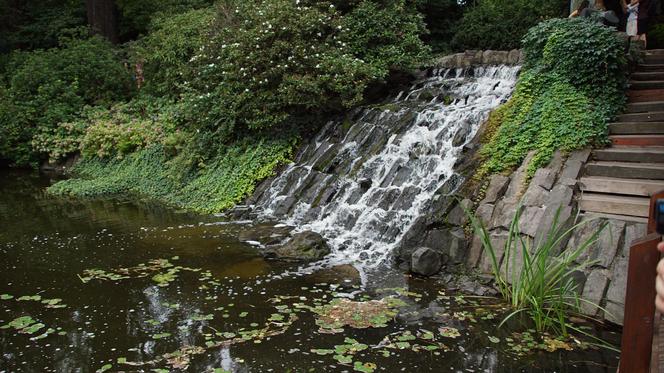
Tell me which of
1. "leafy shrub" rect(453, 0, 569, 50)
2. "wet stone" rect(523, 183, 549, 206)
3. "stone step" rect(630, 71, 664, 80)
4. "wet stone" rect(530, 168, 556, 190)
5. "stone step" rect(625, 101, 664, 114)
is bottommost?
"wet stone" rect(523, 183, 549, 206)

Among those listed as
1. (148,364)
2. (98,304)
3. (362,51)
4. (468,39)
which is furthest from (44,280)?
(468,39)

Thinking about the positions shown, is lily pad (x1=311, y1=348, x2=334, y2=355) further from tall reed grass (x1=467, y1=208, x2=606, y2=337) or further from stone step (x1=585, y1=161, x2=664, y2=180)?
stone step (x1=585, y1=161, x2=664, y2=180)

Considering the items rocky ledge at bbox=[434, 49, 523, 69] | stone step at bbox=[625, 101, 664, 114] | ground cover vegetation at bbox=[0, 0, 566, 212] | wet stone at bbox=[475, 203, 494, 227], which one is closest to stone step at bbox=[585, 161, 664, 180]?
stone step at bbox=[625, 101, 664, 114]

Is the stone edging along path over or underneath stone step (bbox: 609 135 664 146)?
underneath

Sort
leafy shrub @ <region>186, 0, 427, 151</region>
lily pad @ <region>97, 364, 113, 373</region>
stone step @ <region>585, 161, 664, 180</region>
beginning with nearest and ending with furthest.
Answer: lily pad @ <region>97, 364, 113, 373</region> → stone step @ <region>585, 161, 664, 180</region> → leafy shrub @ <region>186, 0, 427, 151</region>

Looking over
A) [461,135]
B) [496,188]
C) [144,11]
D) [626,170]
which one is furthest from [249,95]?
[144,11]

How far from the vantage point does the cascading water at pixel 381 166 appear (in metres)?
8.70

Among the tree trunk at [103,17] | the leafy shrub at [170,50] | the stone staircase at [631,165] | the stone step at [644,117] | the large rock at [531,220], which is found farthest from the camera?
the tree trunk at [103,17]

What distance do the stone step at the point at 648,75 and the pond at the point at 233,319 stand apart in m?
5.05

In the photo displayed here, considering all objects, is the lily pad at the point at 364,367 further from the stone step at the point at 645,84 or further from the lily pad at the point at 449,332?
the stone step at the point at 645,84

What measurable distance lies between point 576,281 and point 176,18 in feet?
54.5

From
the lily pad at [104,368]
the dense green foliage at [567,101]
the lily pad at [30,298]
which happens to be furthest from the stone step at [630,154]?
the lily pad at [30,298]

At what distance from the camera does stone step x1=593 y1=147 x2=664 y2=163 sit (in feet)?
23.0

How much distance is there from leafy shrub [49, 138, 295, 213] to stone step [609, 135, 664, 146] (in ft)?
22.4
